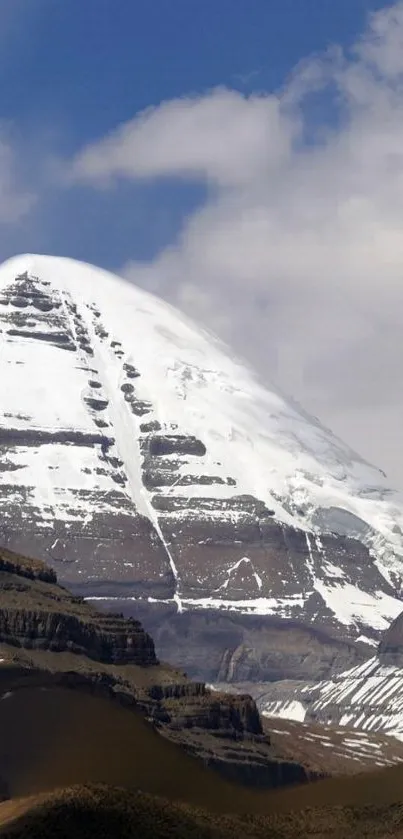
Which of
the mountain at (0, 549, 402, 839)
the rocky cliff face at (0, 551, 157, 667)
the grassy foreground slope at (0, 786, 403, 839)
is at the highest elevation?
the rocky cliff face at (0, 551, 157, 667)

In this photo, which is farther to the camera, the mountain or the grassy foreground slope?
the mountain

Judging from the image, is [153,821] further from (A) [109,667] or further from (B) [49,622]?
(A) [109,667]

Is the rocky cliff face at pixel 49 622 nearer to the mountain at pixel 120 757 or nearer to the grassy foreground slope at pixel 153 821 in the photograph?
the mountain at pixel 120 757

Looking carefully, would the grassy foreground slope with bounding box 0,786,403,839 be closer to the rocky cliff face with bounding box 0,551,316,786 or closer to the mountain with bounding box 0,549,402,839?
the mountain with bounding box 0,549,402,839

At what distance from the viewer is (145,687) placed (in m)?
191

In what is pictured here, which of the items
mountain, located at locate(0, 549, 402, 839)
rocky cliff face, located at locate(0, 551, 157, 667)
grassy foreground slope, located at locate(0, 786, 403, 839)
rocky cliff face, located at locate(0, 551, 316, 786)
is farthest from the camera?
rocky cliff face, located at locate(0, 551, 157, 667)

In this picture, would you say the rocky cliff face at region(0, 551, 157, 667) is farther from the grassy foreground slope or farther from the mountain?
the grassy foreground slope

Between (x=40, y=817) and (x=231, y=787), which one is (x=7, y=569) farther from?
(x=40, y=817)

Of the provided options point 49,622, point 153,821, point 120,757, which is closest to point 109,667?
point 49,622

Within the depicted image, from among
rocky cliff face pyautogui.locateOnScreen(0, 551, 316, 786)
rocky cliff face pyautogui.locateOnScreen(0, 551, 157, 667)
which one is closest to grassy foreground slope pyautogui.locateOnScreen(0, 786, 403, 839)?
rocky cliff face pyautogui.locateOnScreen(0, 551, 316, 786)

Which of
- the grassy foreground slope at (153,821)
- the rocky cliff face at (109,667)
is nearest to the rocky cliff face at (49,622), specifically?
the rocky cliff face at (109,667)

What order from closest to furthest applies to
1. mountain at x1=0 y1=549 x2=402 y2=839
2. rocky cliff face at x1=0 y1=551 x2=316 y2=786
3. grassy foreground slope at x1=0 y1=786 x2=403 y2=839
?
grassy foreground slope at x1=0 y1=786 x2=403 y2=839, mountain at x1=0 y1=549 x2=402 y2=839, rocky cliff face at x1=0 y1=551 x2=316 y2=786

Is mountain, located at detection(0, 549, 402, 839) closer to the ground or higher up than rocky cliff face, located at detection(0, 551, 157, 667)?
closer to the ground

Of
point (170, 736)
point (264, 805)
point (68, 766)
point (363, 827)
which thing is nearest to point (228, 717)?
point (170, 736)
